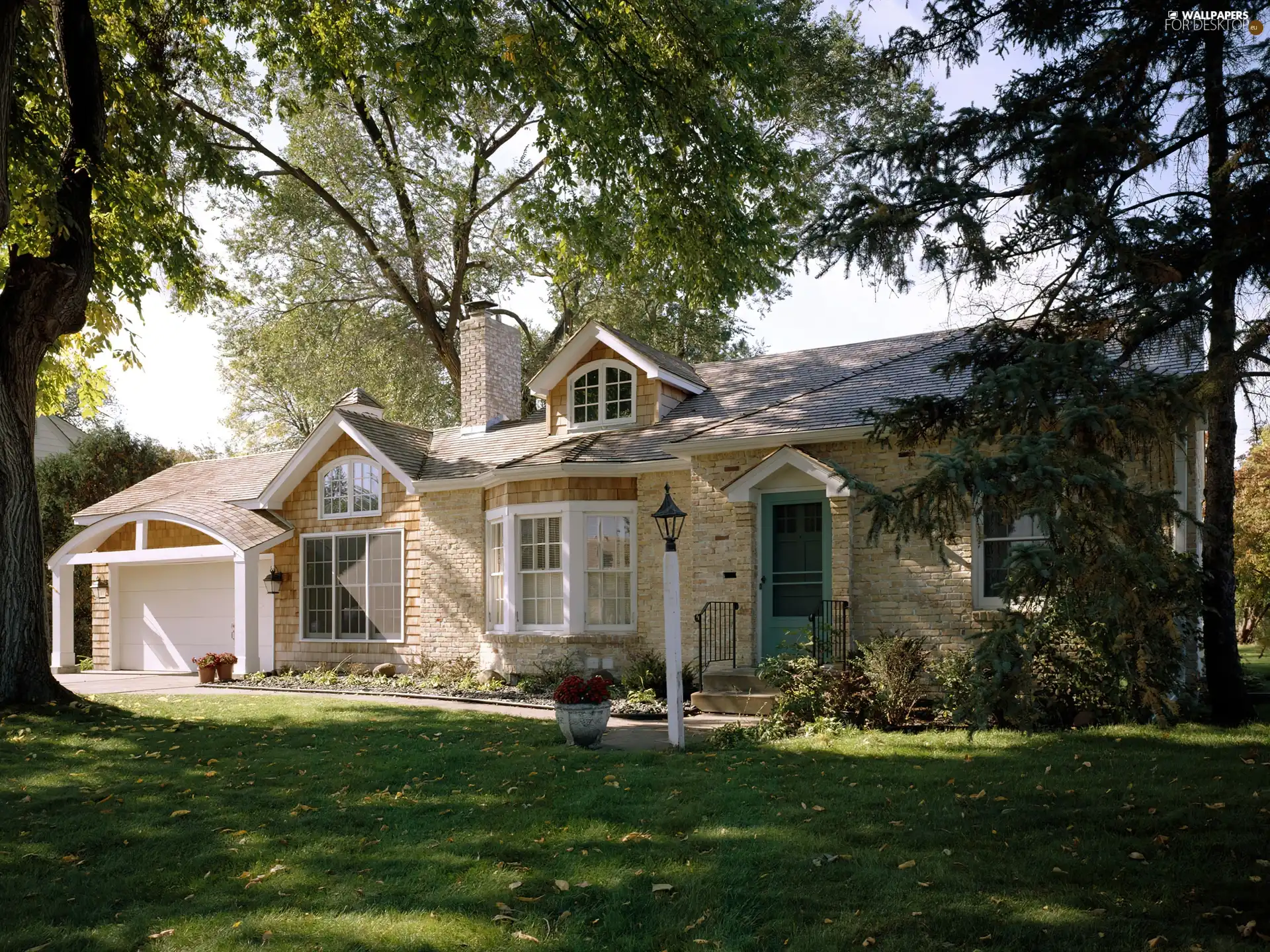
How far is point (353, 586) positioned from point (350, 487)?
1.98 metres

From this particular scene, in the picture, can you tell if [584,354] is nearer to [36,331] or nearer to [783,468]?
[783,468]

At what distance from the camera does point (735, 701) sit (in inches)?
503

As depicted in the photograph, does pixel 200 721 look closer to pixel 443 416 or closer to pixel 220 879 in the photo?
pixel 220 879

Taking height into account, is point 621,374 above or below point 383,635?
above

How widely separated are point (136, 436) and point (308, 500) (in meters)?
11.6

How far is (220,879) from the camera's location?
5.93 metres

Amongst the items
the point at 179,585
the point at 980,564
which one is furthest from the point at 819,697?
the point at 179,585

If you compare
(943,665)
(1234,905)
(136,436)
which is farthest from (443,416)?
(1234,905)

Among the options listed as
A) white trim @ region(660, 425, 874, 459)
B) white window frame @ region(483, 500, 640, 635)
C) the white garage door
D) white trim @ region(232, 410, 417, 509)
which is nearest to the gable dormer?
white window frame @ region(483, 500, 640, 635)

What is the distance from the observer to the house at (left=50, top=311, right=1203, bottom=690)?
12.9 m

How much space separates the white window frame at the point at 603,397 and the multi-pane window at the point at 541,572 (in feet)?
7.76

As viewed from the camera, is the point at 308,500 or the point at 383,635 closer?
the point at 383,635

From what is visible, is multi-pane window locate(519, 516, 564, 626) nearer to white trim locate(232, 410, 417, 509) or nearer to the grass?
white trim locate(232, 410, 417, 509)

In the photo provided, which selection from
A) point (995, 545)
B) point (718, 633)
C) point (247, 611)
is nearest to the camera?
point (995, 545)
